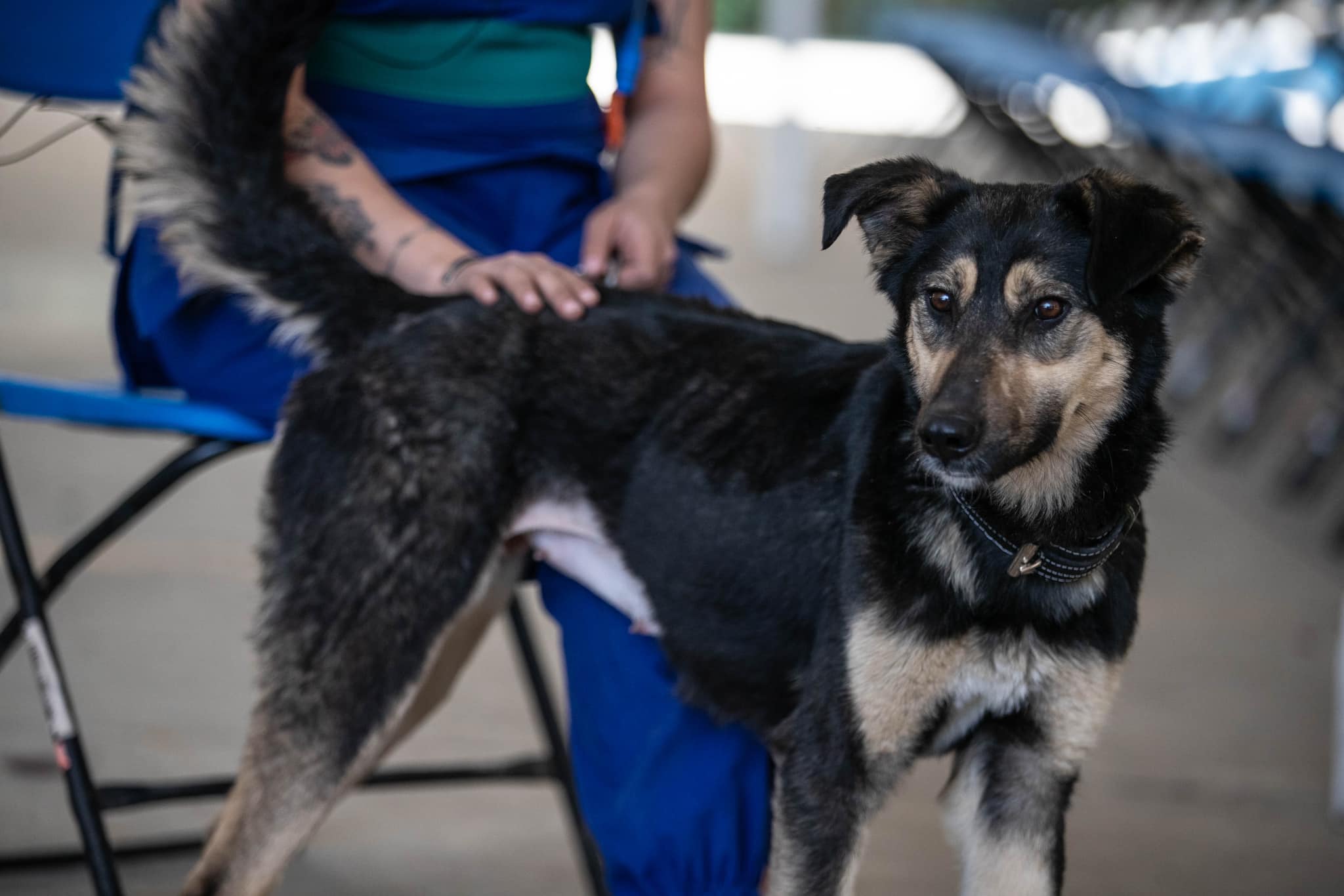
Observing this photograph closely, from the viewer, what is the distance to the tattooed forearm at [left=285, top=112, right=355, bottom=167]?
2.11 meters

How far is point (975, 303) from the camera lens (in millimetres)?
1628

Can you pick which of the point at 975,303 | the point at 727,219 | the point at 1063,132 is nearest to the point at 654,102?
the point at 975,303

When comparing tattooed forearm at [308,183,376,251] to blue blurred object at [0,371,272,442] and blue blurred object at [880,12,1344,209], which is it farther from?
blue blurred object at [880,12,1344,209]

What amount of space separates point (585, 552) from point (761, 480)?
28 cm

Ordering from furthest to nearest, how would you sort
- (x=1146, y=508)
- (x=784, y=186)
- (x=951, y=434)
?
(x=784, y=186) → (x=1146, y=508) → (x=951, y=434)

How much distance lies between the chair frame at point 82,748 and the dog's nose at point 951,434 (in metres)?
1.08

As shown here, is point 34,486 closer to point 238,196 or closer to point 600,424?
point 238,196

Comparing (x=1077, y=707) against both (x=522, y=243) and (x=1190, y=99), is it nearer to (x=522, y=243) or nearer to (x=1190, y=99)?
(x=522, y=243)

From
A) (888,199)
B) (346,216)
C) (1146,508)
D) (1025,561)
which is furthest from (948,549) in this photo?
(1146,508)

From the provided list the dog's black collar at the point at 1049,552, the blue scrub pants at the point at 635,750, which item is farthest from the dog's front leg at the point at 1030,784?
the blue scrub pants at the point at 635,750

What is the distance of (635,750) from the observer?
6.38 ft

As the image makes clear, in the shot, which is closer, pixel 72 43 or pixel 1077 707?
pixel 1077 707

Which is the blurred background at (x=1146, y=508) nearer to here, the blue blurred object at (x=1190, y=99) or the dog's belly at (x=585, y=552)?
the blue blurred object at (x=1190, y=99)

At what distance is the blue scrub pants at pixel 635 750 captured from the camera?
1.89 metres
